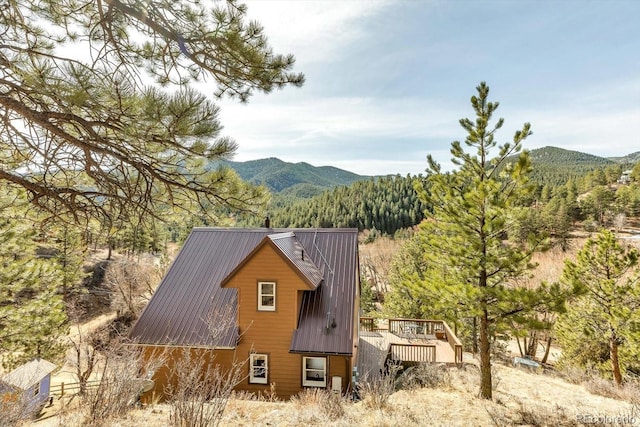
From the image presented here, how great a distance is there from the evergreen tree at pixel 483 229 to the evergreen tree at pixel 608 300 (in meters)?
6.99

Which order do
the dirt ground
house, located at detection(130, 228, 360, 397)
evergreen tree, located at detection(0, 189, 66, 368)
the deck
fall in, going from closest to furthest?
1. the dirt ground
2. house, located at detection(130, 228, 360, 397)
3. evergreen tree, located at detection(0, 189, 66, 368)
4. the deck

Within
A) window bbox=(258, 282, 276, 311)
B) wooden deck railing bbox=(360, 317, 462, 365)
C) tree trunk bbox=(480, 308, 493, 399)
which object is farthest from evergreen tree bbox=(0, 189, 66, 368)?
tree trunk bbox=(480, 308, 493, 399)

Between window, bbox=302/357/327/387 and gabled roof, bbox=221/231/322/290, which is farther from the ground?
gabled roof, bbox=221/231/322/290

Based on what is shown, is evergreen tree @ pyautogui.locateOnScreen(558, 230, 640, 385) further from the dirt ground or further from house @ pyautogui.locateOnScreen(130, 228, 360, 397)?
house @ pyautogui.locateOnScreen(130, 228, 360, 397)

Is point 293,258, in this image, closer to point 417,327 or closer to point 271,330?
point 271,330

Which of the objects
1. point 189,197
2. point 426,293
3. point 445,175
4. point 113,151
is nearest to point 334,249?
point 426,293

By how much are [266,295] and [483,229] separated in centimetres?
747

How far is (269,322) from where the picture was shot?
1126 cm

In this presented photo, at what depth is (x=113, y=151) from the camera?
17.3ft

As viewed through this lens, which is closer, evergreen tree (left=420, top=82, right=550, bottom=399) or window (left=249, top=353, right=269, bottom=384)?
evergreen tree (left=420, top=82, right=550, bottom=399)

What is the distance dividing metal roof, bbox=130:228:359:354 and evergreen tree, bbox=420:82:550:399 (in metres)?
3.69

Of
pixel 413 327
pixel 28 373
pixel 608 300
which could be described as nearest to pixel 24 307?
pixel 28 373

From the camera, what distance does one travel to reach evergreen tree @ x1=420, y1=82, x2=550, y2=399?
28.4 feet

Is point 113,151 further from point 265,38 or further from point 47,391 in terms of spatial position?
point 47,391
